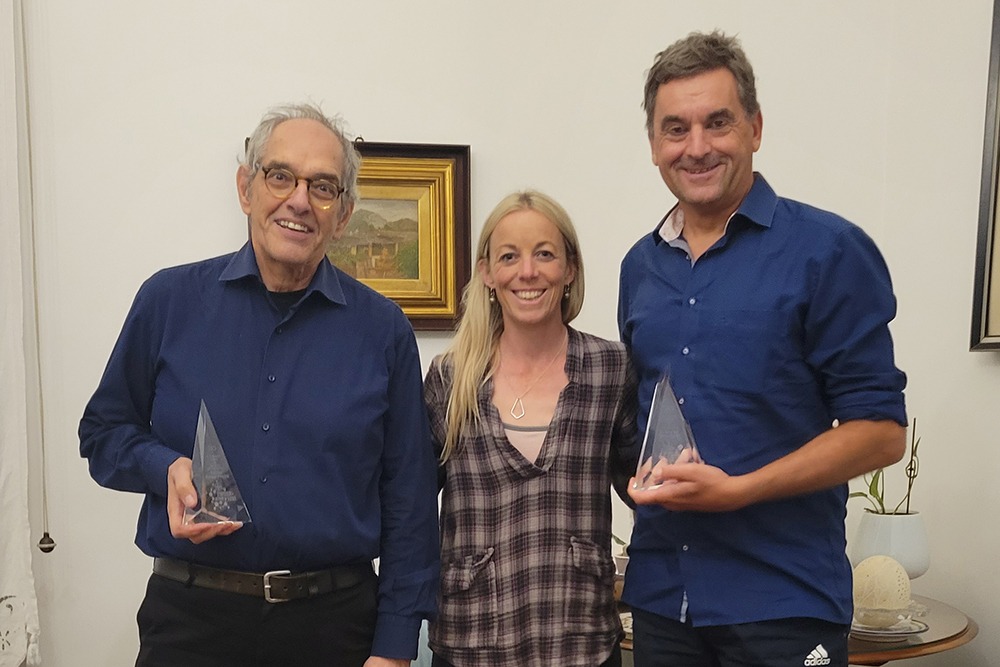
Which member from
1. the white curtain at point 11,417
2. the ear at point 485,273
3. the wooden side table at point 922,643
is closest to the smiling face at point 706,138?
the ear at point 485,273

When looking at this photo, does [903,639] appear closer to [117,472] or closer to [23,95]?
[117,472]

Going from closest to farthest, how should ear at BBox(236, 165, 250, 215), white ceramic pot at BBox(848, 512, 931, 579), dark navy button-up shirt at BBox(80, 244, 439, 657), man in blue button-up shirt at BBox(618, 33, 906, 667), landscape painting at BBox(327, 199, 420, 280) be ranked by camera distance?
man in blue button-up shirt at BBox(618, 33, 906, 667) < dark navy button-up shirt at BBox(80, 244, 439, 657) < ear at BBox(236, 165, 250, 215) < white ceramic pot at BBox(848, 512, 931, 579) < landscape painting at BBox(327, 199, 420, 280)

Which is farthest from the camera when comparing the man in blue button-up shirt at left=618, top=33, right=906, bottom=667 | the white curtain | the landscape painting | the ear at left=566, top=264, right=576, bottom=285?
the landscape painting

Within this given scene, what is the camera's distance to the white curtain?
2521 mm

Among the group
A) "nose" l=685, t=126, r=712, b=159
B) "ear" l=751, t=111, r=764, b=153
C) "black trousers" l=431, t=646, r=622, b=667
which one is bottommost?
"black trousers" l=431, t=646, r=622, b=667

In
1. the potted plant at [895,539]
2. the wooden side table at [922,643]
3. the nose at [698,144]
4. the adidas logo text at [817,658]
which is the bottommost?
the wooden side table at [922,643]

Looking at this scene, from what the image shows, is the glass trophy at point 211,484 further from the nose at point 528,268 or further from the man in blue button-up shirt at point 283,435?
the nose at point 528,268

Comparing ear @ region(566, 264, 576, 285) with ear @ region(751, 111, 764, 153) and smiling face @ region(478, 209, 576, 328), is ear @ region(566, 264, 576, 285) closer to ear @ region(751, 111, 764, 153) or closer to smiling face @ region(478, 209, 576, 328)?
smiling face @ region(478, 209, 576, 328)

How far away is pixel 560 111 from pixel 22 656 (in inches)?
85.0

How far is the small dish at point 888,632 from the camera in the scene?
207 centimetres

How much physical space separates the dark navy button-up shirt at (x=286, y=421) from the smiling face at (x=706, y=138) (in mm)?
545

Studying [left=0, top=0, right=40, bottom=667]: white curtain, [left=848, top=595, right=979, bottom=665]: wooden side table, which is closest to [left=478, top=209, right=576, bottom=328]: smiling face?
[left=848, top=595, right=979, bottom=665]: wooden side table

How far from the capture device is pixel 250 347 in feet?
5.11

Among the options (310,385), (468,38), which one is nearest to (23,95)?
(468,38)
